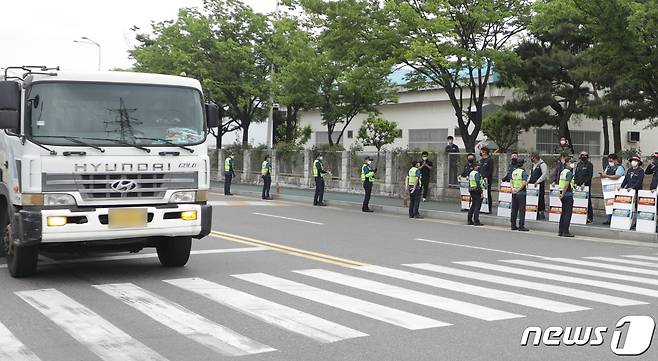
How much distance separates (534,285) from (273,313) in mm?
3726

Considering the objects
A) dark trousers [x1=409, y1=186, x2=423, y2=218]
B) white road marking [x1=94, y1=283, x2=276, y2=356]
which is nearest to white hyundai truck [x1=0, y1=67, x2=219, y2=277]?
white road marking [x1=94, y1=283, x2=276, y2=356]

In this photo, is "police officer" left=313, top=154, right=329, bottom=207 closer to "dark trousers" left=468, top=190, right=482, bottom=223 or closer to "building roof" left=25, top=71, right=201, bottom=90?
"dark trousers" left=468, top=190, right=482, bottom=223

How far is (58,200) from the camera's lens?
852 cm

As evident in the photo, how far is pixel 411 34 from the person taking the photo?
24984mm

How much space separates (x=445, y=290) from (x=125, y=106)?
4650mm

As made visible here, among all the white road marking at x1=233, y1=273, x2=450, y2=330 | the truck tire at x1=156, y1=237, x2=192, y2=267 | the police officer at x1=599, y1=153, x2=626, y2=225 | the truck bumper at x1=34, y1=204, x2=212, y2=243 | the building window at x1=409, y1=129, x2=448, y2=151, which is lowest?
the white road marking at x1=233, y1=273, x2=450, y2=330

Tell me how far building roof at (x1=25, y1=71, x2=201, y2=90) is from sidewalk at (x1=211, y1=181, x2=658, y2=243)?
11343 millimetres

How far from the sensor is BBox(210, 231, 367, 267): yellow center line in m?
10.9

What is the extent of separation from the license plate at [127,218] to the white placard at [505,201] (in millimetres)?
13285

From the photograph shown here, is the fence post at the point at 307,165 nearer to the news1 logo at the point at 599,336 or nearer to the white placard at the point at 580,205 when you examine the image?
the white placard at the point at 580,205

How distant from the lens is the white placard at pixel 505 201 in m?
20.0

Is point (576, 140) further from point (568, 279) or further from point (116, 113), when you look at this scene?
point (116, 113)

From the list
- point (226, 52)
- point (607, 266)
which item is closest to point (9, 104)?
point (607, 266)

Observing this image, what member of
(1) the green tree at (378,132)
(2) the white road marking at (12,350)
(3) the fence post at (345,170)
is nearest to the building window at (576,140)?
(1) the green tree at (378,132)
